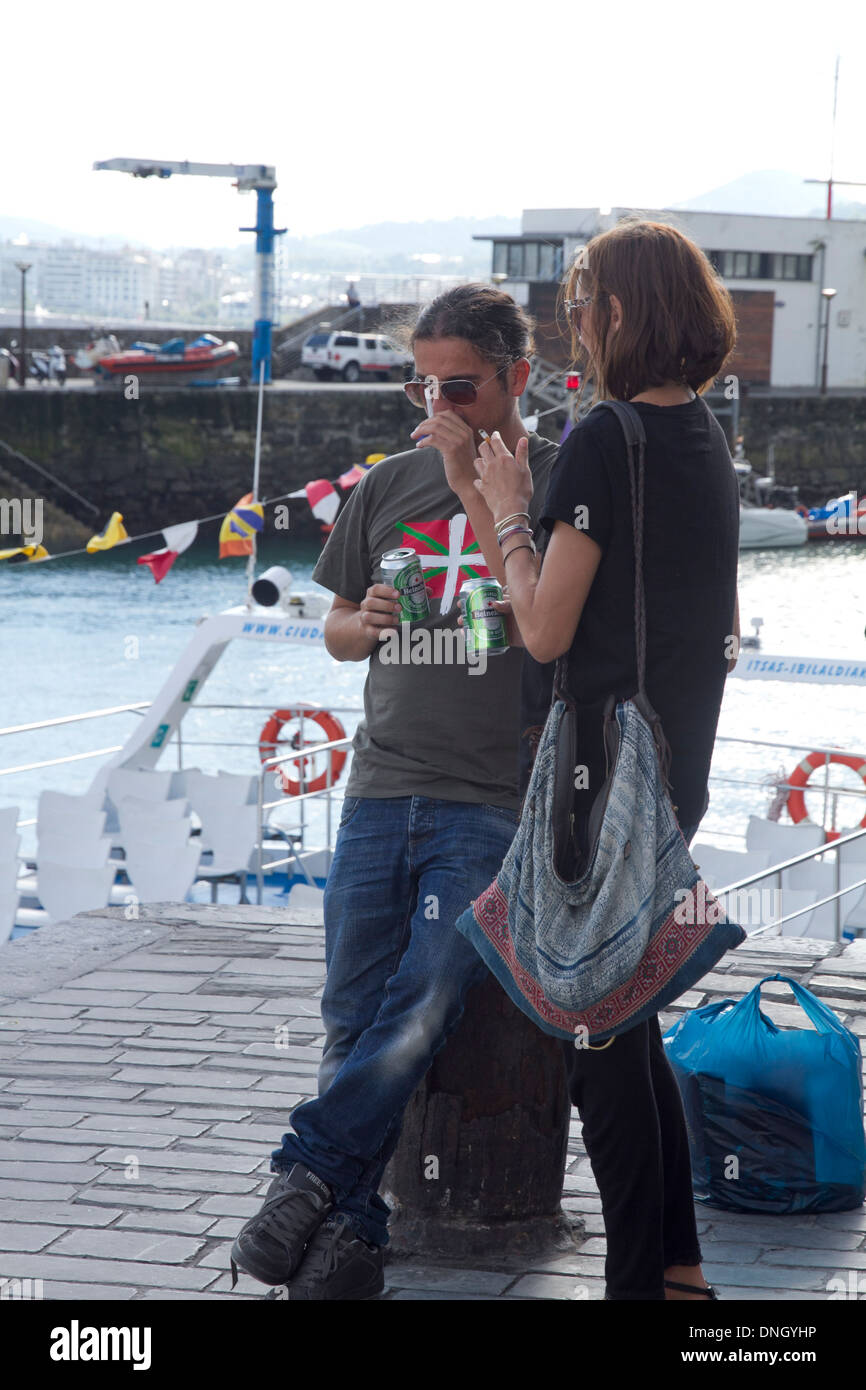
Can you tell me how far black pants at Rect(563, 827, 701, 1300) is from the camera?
2.40m

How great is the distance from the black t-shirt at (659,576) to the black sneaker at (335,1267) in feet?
2.72

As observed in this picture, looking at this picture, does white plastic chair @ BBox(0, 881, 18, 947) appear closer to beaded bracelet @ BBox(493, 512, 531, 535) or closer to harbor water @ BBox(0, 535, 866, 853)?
beaded bracelet @ BBox(493, 512, 531, 535)

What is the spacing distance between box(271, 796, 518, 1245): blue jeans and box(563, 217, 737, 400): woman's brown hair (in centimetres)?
79

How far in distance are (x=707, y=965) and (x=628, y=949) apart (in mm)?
136

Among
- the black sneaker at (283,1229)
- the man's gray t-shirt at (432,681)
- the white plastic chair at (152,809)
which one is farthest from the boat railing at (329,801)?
the black sneaker at (283,1229)

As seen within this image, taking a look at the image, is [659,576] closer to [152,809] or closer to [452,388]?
[452,388]

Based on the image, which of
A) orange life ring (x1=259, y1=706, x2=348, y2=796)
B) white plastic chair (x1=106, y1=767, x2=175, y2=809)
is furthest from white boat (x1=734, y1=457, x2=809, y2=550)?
white plastic chair (x1=106, y1=767, x2=175, y2=809)

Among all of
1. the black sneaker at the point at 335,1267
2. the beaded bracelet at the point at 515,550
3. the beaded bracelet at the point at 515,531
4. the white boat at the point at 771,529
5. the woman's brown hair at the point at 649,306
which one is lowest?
the black sneaker at the point at 335,1267

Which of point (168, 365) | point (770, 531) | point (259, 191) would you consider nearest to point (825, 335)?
point (770, 531)

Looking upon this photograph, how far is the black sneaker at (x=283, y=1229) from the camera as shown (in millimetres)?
2600

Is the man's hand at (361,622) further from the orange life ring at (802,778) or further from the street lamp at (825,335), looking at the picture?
the street lamp at (825,335)

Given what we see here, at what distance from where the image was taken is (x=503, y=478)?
258 centimetres
